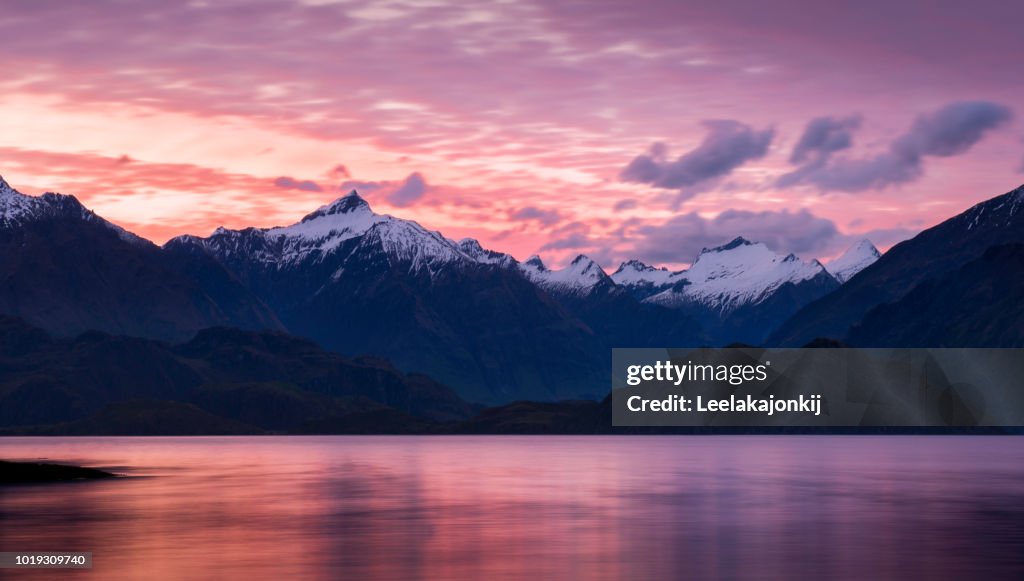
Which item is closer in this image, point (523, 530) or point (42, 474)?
point (523, 530)

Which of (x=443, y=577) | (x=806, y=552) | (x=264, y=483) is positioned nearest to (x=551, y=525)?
(x=806, y=552)

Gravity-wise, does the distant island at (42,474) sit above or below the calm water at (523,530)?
above

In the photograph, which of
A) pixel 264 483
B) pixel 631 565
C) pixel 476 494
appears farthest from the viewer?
pixel 264 483

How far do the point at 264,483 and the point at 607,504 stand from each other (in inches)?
2436

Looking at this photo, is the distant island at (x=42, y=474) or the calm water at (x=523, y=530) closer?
the calm water at (x=523, y=530)

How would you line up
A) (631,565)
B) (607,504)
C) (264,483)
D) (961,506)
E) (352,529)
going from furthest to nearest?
(264,483) → (607,504) → (961,506) → (352,529) → (631,565)

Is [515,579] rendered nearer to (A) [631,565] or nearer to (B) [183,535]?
(A) [631,565]

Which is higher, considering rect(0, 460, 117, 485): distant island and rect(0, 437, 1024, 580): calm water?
rect(0, 460, 117, 485): distant island

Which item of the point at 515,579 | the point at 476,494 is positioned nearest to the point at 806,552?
the point at 515,579

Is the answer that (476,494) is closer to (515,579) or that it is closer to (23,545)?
(23,545)

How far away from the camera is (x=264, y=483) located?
579 ft

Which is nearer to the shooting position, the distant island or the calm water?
the calm water

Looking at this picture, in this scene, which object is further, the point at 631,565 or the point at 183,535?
the point at 183,535

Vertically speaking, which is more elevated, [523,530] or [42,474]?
[42,474]
